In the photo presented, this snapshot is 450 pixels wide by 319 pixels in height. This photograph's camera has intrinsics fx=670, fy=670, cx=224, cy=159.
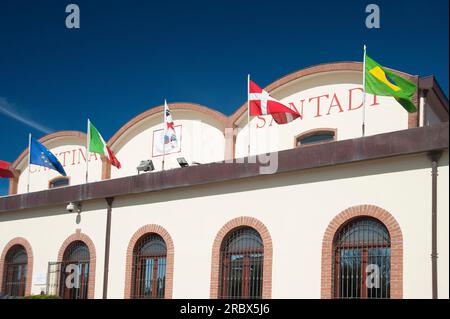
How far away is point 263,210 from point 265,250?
3.01 feet

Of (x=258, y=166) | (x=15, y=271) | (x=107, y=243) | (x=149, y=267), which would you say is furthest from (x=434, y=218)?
(x=15, y=271)

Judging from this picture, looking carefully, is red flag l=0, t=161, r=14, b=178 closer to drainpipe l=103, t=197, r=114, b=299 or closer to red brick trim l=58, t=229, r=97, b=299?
red brick trim l=58, t=229, r=97, b=299

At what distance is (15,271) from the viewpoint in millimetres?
21672

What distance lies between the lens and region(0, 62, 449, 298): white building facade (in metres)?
13.2

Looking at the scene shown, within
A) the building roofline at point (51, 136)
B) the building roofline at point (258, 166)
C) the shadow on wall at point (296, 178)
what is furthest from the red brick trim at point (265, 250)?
the building roofline at point (51, 136)

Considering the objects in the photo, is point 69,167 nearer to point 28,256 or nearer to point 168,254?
point 28,256

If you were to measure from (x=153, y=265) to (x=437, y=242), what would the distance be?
783 centimetres

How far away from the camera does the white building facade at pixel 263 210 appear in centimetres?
1318

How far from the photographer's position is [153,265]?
17.6 metres

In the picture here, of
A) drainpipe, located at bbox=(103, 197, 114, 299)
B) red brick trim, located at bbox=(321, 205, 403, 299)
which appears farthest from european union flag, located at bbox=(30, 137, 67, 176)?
red brick trim, located at bbox=(321, 205, 403, 299)

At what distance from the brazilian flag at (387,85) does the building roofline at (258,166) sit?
1.63 meters

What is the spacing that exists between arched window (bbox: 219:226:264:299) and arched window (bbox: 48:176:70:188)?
33.0ft
